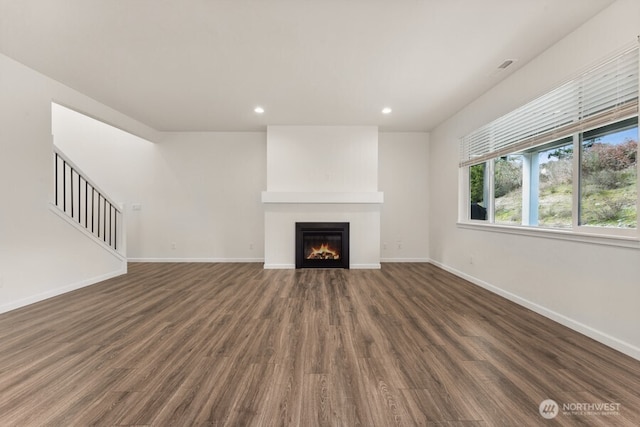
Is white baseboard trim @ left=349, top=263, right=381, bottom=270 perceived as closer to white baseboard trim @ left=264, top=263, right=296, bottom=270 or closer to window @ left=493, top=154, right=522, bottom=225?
white baseboard trim @ left=264, top=263, right=296, bottom=270

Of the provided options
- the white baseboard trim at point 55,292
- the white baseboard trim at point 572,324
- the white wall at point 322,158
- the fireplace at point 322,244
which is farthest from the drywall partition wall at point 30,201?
the white baseboard trim at point 572,324

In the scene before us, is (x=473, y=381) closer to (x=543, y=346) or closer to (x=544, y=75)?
(x=543, y=346)

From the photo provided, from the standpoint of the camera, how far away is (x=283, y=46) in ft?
8.41

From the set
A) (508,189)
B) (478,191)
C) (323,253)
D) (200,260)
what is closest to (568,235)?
(508,189)

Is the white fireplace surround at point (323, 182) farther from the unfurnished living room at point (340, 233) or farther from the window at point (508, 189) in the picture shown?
the window at point (508, 189)

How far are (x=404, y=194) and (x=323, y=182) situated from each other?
5.94 feet

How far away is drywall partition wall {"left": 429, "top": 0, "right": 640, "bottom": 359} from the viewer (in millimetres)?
1942

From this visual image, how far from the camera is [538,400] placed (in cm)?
144

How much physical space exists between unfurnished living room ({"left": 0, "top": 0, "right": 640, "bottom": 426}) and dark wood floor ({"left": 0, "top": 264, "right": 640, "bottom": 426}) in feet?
A: 0.05

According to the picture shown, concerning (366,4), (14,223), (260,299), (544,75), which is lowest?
(260,299)

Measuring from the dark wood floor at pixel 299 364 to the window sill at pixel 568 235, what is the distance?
80 centimetres

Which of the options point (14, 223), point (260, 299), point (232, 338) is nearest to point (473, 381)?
point (232, 338)

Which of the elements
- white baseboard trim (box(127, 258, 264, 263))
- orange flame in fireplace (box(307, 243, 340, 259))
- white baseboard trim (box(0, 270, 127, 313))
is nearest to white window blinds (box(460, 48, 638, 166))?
orange flame in fireplace (box(307, 243, 340, 259))

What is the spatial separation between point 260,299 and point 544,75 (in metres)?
3.90
